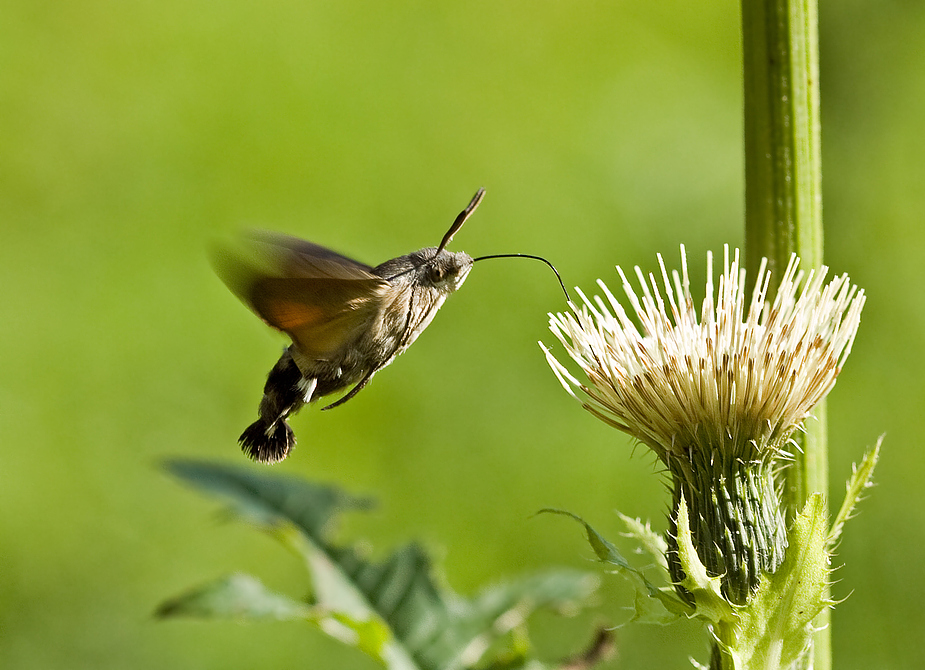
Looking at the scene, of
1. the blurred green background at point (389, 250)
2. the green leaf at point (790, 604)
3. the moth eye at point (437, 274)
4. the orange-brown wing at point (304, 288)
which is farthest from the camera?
the blurred green background at point (389, 250)

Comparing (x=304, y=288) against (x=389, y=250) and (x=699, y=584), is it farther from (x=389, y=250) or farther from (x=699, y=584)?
(x=389, y=250)

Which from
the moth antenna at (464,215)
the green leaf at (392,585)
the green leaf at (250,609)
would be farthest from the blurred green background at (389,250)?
the green leaf at (250,609)

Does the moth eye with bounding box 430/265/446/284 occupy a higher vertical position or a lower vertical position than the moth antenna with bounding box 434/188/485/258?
lower

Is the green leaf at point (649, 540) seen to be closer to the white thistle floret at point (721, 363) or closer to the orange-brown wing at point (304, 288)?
the white thistle floret at point (721, 363)

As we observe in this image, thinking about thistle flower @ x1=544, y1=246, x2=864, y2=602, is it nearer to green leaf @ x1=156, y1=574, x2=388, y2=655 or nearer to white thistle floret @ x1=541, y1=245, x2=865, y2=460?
white thistle floret @ x1=541, y1=245, x2=865, y2=460

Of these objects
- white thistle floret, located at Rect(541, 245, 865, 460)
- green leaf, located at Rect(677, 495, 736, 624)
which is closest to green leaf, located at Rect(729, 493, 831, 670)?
green leaf, located at Rect(677, 495, 736, 624)

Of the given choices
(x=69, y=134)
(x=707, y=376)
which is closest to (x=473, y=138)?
(x=69, y=134)

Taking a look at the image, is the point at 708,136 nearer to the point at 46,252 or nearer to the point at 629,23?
the point at 629,23
